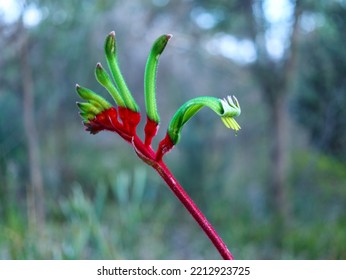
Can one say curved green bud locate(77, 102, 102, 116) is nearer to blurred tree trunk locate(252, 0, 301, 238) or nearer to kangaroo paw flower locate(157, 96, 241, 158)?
kangaroo paw flower locate(157, 96, 241, 158)

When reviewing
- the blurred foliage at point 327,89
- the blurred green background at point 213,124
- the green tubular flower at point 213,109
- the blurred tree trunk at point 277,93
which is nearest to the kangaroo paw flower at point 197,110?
the green tubular flower at point 213,109

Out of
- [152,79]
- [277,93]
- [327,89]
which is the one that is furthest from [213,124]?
[152,79]

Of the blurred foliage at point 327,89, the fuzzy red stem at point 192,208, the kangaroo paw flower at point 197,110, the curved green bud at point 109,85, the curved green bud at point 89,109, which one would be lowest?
the fuzzy red stem at point 192,208

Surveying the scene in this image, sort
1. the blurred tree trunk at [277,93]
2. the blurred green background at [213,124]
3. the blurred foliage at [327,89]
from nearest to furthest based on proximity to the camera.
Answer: the blurred green background at [213,124], the blurred foliage at [327,89], the blurred tree trunk at [277,93]

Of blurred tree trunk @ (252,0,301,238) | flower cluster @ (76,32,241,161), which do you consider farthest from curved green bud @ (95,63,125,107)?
blurred tree trunk @ (252,0,301,238)

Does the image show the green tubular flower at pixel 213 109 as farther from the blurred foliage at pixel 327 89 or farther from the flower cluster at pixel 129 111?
the blurred foliage at pixel 327 89

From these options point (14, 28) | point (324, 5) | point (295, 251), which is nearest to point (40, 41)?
point (14, 28)

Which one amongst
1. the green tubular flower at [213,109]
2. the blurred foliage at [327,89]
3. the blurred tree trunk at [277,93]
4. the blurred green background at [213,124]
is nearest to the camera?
the green tubular flower at [213,109]
